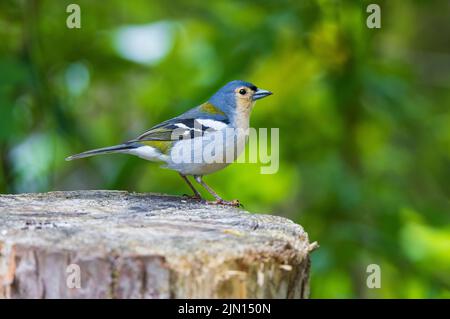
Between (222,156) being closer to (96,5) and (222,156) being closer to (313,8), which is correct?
(313,8)

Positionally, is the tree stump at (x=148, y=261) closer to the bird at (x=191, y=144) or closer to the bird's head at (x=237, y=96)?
the bird at (x=191, y=144)

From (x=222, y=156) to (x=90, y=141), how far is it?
5.49ft

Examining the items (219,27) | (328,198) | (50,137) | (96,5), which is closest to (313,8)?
(219,27)

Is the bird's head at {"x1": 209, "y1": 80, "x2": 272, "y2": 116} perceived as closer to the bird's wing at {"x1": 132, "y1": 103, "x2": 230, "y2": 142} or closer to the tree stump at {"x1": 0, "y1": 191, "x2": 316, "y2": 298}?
the bird's wing at {"x1": 132, "y1": 103, "x2": 230, "y2": 142}

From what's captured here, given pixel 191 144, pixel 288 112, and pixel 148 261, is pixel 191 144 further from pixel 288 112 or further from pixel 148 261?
pixel 148 261

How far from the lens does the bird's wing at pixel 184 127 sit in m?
5.81

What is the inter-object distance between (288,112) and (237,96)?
1.02m

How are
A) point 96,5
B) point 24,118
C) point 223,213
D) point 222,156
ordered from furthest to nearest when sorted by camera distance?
1. point 96,5
2. point 24,118
3. point 222,156
4. point 223,213

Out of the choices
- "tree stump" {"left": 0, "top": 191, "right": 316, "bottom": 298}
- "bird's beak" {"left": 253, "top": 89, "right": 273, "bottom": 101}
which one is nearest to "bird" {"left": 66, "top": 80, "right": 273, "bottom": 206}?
"bird's beak" {"left": 253, "top": 89, "right": 273, "bottom": 101}

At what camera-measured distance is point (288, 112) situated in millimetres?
7258

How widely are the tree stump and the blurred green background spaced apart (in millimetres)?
2198

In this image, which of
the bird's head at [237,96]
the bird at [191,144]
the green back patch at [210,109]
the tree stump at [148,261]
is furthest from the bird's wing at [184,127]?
the tree stump at [148,261]

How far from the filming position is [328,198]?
6.62 metres

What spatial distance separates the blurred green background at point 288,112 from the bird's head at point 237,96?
5.5 inches
